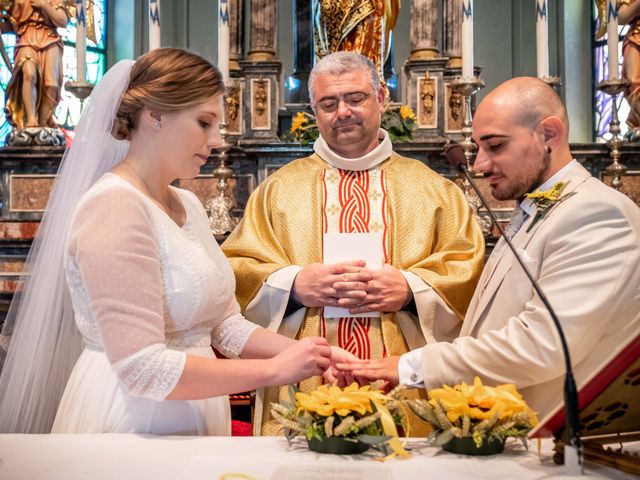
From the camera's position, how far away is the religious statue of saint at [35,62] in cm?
723

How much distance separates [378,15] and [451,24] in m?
1.56

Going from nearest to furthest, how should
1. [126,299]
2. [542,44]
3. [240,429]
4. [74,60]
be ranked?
[126,299]
[240,429]
[542,44]
[74,60]

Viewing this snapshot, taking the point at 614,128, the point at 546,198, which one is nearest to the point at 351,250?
the point at 546,198

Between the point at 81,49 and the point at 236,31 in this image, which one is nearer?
the point at 81,49

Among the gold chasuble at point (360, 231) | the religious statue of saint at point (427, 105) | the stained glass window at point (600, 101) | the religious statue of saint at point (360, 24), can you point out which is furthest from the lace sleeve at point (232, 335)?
the stained glass window at point (600, 101)

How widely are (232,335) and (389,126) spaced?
3288 mm

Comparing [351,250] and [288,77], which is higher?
[288,77]

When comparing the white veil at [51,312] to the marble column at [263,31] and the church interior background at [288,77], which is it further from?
the marble column at [263,31]

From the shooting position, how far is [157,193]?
2609mm

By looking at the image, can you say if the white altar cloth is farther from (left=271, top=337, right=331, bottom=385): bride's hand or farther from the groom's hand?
the groom's hand

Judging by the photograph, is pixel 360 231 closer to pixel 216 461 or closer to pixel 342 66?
pixel 342 66

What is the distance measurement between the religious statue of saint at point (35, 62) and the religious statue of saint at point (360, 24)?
2322mm

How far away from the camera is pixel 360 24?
7000 millimetres

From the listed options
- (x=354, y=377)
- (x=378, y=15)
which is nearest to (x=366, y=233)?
(x=354, y=377)
